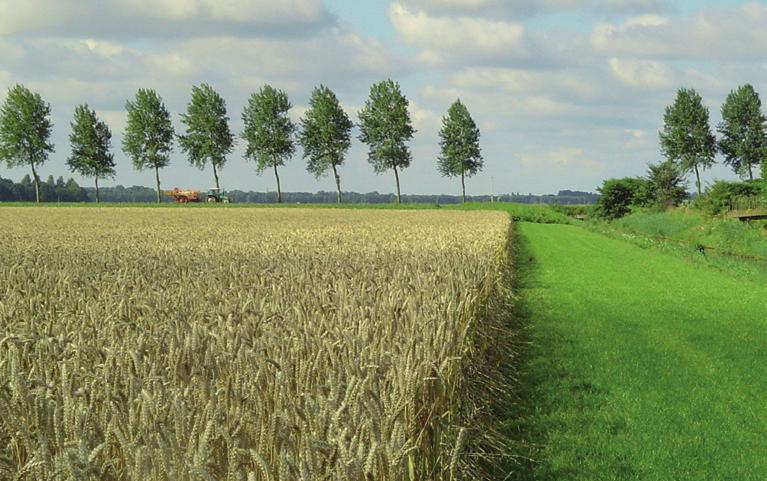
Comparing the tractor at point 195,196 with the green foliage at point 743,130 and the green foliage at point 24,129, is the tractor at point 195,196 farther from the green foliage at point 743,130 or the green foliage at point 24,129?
the green foliage at point 743,130

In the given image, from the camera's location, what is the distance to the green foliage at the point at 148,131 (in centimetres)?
8562

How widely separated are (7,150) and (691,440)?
287 feet

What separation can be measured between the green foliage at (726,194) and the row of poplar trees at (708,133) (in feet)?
104

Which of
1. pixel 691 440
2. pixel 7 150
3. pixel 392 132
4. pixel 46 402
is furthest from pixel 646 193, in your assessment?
pixel 46 402

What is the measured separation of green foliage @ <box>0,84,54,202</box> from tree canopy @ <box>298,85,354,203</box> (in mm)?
28912

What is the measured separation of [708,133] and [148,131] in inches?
2628

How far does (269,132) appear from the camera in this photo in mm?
85812

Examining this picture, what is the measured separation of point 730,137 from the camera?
9088 centimetres

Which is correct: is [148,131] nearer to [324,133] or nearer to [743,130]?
[324,133]

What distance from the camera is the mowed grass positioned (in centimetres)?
695

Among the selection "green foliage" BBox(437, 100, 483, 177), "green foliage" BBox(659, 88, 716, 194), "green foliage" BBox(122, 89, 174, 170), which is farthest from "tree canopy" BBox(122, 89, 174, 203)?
"green foliage" BBox(659, 88, 716, 194)

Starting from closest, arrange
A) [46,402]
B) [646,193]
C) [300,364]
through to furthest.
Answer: [46,402] → [300,364] → [646,193]

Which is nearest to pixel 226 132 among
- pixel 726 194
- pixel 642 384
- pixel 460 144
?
pixel 460 144

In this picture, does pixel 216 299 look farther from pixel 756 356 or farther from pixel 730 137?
pixel 730 137
